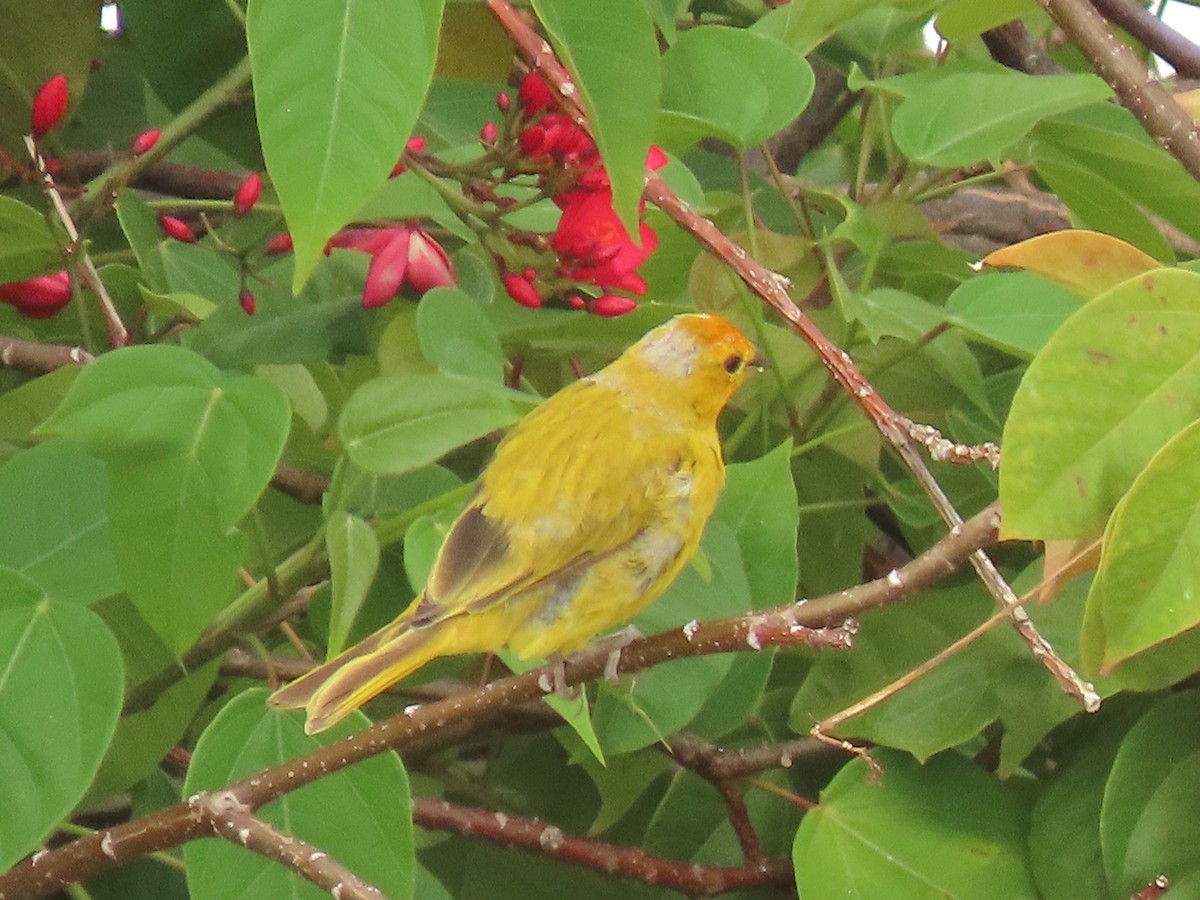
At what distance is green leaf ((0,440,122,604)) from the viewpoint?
2.67ft

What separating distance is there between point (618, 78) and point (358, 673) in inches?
13.9

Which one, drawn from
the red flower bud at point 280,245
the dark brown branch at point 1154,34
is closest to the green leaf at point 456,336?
the red flower bud at point 280,245

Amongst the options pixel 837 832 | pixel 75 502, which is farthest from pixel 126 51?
pixel 837 832

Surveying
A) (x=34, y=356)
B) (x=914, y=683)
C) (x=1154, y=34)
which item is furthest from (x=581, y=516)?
(x=1154, y=34)

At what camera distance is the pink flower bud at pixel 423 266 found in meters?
0.91

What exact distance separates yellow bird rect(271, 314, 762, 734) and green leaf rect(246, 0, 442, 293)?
29 centimetres

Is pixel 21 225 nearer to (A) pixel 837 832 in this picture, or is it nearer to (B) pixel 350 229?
(B) pixel 350 229

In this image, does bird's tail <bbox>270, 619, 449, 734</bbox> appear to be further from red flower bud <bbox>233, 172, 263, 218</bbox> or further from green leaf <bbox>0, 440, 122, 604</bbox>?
red flower bud <bbox>233, 172, 263, 218</bbox>

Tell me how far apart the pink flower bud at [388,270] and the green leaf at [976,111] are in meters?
0.34

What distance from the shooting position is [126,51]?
126cm

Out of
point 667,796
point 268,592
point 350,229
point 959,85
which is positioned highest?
point 959,85

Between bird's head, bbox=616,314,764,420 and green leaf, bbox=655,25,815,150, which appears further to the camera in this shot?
bird's head, bbox=616,314,764,420

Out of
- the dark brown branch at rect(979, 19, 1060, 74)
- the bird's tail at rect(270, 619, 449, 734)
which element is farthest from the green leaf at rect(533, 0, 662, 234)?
the dark brown branch at rect(979, 19, 1060, 74)

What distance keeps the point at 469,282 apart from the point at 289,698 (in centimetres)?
38
